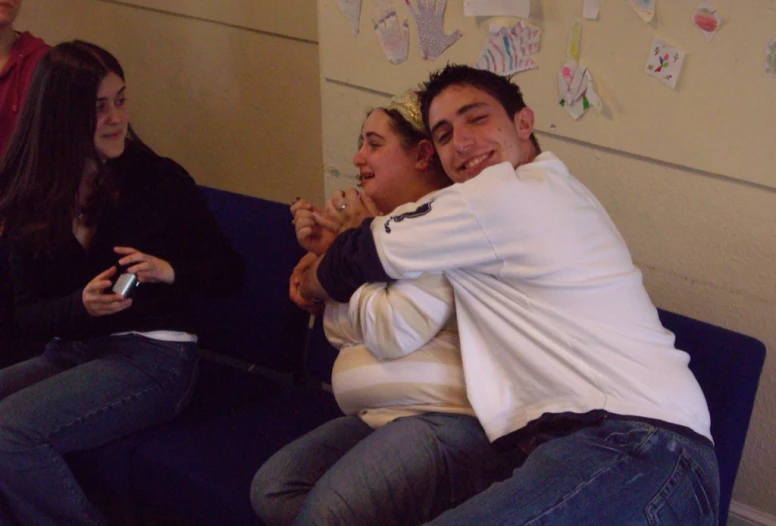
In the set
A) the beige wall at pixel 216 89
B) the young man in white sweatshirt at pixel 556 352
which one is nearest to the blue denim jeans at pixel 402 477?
the young man in white sweatshirt at pixel 556 352

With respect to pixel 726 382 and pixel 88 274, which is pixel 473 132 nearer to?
pixel 726 382

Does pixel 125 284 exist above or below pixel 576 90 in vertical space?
below

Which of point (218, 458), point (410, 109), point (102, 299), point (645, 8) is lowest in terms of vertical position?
point (218, 458)

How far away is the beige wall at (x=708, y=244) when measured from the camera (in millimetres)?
1697

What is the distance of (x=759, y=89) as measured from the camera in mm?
1580

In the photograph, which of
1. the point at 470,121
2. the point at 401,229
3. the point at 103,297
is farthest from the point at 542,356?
the point at 103,297

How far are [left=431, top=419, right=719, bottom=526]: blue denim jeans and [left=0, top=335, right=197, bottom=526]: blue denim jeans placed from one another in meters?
0.92

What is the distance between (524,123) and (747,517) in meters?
1.22

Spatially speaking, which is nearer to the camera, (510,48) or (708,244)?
(708,244)

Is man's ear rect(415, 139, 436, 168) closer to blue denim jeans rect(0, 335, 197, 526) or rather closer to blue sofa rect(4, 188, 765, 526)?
blue sofa rect(4, 188, 765, 526)

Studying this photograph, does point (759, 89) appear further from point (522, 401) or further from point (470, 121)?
point (522, 401)

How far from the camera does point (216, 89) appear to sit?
2955 mm

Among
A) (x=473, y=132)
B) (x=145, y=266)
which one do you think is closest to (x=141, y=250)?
(x=145, y=266)

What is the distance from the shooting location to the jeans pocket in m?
1.13
